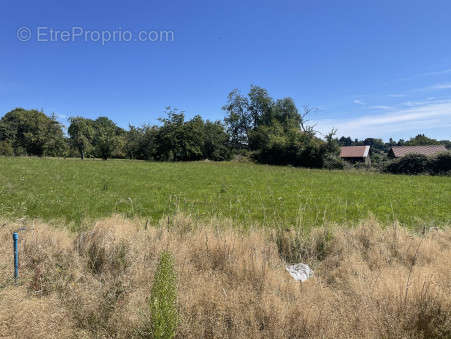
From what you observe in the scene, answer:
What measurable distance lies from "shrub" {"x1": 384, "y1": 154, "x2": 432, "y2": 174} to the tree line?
5925mm

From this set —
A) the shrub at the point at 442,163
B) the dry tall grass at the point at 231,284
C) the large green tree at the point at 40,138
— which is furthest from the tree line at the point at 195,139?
the dry tall grass at the point at 231,284

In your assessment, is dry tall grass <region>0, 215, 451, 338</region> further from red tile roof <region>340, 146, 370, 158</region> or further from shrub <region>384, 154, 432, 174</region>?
red tile roof <region>340, 146, 370, 158</region>

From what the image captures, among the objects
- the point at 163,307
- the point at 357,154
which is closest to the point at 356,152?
the point at 357,154

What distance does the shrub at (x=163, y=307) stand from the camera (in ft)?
→ 6.38

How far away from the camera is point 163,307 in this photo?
6.63 ft

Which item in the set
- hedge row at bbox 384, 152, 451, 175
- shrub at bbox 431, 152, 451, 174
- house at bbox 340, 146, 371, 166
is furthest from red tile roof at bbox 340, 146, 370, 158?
shrub at bbox 431, 152, 451, 174

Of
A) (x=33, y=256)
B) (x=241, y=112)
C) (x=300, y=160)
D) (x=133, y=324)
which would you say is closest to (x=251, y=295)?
(x=133, y=324)

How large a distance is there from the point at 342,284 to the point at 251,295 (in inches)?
48.7

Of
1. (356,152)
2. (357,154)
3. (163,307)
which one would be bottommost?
(163,307)

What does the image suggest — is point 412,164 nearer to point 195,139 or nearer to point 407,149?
point 407,149

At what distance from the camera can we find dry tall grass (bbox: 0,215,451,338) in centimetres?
222

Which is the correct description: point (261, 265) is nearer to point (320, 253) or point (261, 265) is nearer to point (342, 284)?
point (342, 284)

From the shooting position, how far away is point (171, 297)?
2.12 meters

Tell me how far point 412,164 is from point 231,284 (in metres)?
30.9
